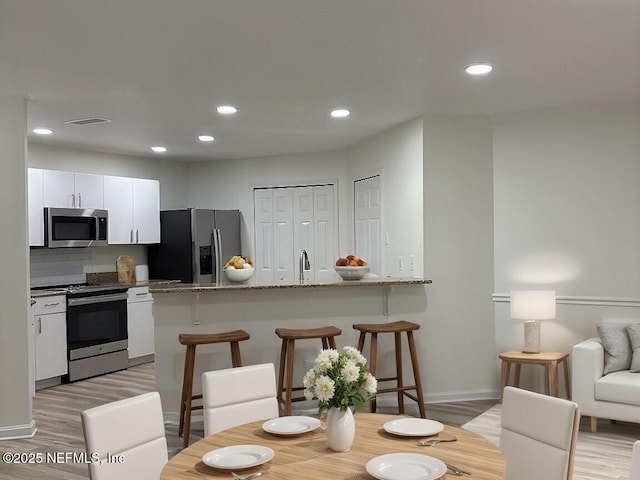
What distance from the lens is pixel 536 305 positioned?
4934mm

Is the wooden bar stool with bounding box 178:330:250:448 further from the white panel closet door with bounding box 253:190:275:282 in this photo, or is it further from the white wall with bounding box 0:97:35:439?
the white panel closet door with bounding box 253:190:275:282

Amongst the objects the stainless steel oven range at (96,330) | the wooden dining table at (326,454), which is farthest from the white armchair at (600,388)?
the stainless steel oven range at (96,330)

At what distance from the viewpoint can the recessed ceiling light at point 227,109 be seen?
4966 mm

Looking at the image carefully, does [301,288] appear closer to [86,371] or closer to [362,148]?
[362,148]

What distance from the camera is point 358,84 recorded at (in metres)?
4.31

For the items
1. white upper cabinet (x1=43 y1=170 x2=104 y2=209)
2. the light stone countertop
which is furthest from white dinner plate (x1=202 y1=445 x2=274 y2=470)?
white upper cabinet (x1=43 y1=170 x2=104 y2=209)

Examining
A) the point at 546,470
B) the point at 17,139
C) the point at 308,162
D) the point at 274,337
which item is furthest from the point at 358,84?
the point at 308,162

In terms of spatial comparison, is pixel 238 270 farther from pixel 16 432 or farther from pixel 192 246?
pixel 192 246

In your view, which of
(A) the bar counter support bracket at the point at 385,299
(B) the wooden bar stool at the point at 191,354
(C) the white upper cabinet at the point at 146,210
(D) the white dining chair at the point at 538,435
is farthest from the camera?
(C) the white upper cabinet at the point at 146,210

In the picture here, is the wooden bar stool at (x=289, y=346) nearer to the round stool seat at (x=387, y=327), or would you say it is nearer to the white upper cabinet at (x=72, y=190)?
the round stool seat at (x=387, y=327)

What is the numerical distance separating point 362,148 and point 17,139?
11.5 feet

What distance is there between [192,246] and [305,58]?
4278 millimetres

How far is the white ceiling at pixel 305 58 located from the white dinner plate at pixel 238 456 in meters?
1.90

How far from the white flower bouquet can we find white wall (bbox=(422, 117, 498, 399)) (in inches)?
130
